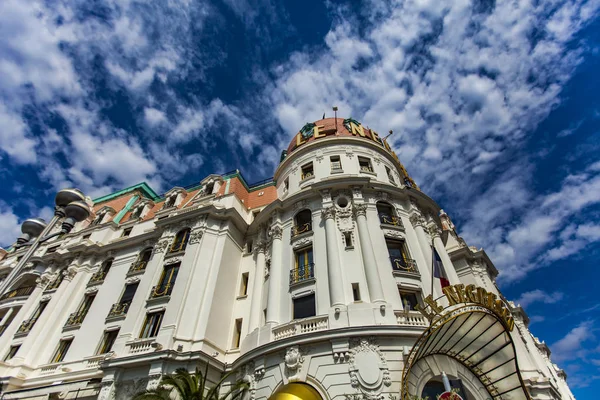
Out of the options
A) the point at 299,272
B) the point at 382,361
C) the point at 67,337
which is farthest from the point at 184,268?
the point at 382,361

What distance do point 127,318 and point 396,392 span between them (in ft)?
61.0

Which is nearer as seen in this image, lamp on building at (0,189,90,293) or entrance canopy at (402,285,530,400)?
lamp on building at (0,189,90,293)

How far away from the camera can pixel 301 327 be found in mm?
18297

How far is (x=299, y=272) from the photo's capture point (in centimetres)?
2219

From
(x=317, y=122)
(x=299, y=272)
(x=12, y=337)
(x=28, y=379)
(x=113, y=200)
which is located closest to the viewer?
(x=299, y=272)

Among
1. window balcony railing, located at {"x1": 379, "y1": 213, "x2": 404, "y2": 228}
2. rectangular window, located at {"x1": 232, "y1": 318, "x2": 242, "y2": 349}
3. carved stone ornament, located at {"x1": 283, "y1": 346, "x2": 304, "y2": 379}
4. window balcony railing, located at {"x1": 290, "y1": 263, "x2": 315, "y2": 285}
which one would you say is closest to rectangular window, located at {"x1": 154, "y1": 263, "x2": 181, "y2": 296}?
rectangular window, located at {"x1": 232, "y1": 318, "x2": 242, "y2": 349}

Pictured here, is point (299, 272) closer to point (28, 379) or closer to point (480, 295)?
point (480, 295)

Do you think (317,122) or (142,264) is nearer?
(142,264)

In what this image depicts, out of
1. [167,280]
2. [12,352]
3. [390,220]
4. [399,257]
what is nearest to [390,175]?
[390,220]

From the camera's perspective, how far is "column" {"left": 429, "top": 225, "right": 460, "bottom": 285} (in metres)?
22.9

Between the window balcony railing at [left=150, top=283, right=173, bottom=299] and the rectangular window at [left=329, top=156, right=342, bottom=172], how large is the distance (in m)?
15.9

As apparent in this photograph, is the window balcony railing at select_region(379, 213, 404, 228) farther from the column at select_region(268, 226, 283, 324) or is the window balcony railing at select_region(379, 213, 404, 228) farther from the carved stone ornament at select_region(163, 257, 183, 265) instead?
the carved stone ornament at select_region(163, 257, 183, 265)

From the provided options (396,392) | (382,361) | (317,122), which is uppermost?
(317,122)

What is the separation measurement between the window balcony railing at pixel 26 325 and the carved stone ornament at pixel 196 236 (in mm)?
15823
